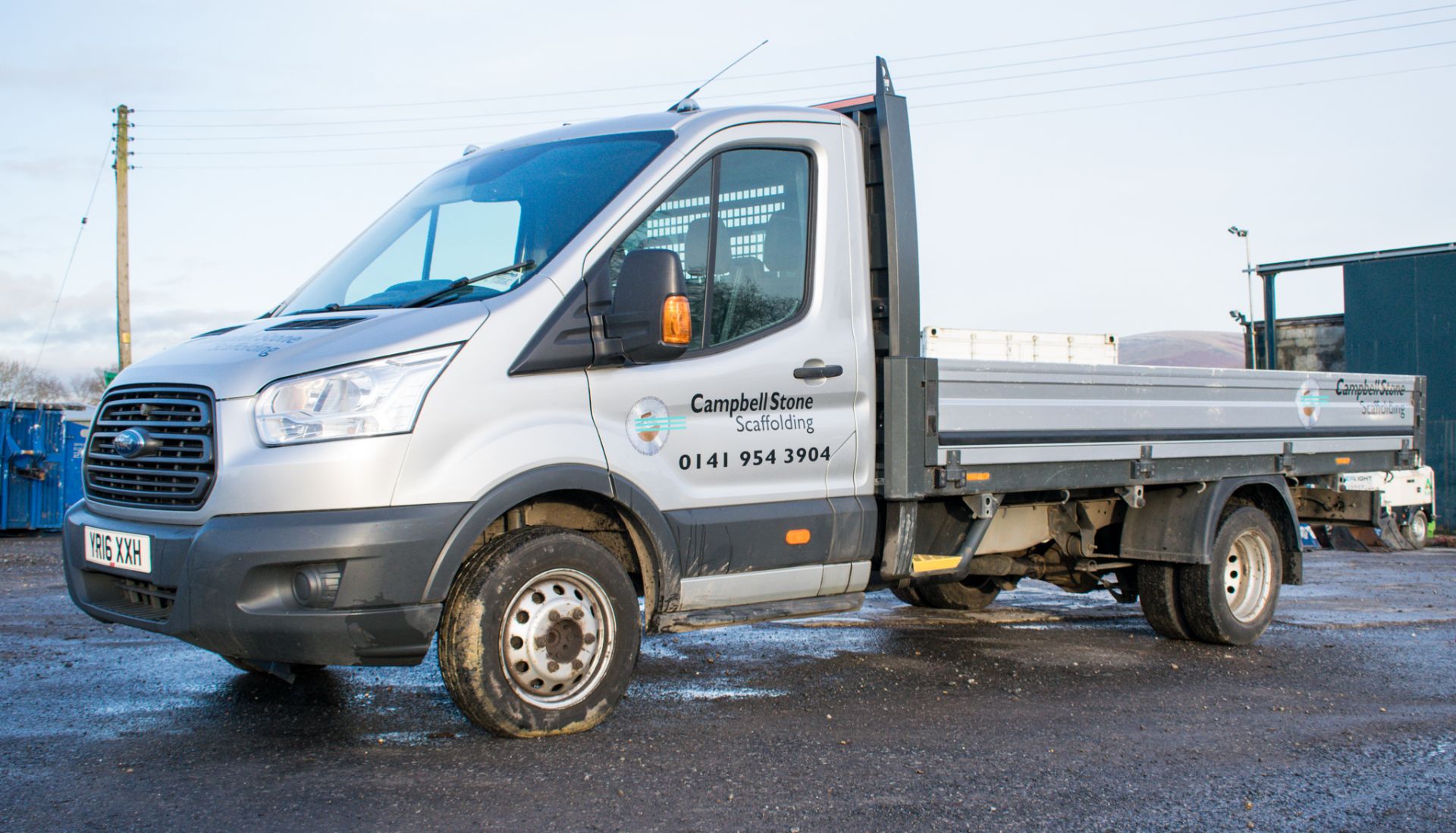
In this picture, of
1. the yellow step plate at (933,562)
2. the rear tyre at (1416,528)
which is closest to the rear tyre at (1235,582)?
the yellow step plate at (933,562)

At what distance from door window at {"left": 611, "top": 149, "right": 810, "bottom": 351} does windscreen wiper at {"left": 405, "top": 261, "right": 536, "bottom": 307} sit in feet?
1.18

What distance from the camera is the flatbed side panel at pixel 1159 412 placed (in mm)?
6180

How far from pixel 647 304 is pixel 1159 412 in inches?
138

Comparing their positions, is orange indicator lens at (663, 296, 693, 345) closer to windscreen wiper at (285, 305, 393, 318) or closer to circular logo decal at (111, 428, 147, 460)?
windscreen wiper at (285, 305, 393, 318)

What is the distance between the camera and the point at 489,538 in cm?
484

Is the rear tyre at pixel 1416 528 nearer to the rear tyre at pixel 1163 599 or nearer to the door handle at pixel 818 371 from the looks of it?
the rear tyre at pixel 1163 599

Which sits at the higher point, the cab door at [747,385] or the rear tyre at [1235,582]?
the cab door at [747,385]

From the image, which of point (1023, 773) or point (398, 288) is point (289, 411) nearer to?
point (398, 288)

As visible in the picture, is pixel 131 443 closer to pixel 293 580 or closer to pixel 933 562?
pixel 293 580

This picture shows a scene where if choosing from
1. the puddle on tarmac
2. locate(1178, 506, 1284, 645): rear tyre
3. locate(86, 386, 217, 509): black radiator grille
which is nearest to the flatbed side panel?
locate(1178, 506, 1284, 645): rear tyre

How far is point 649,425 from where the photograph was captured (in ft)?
16.7

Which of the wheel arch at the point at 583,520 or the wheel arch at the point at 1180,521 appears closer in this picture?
the wheel arch at the point at 583,520

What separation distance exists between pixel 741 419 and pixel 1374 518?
17.7ft

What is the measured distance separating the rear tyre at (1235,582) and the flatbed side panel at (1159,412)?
1.61 ft
